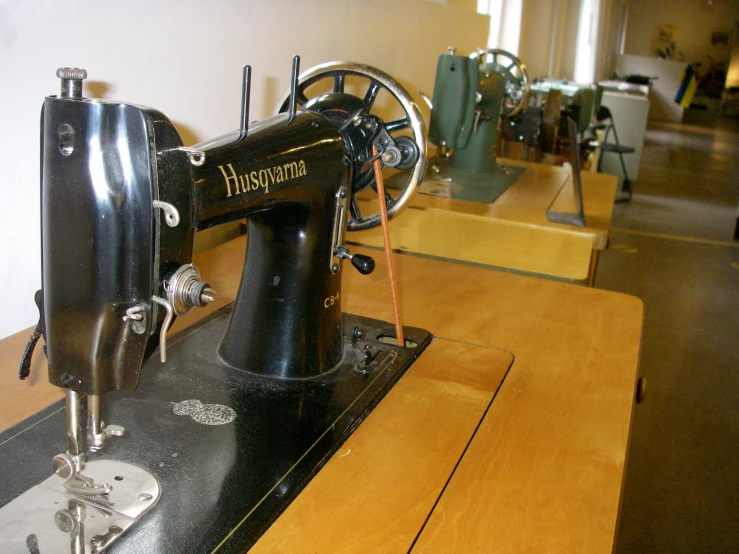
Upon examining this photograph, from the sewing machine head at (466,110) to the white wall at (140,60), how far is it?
11.7 inches

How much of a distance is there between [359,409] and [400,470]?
12 cm

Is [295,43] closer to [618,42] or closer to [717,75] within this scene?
[618,42]

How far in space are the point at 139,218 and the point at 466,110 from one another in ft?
5.26

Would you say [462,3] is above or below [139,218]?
above

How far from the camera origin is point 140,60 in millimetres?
1211

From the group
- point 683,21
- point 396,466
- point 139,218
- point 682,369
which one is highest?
point 683,21

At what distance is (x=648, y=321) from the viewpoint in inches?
140

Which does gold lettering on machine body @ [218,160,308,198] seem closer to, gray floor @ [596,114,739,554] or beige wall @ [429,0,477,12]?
gray floor @ [596,114,739,554]

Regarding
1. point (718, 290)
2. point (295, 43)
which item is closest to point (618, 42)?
point (718, 290)

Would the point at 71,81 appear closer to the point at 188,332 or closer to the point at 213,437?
the point at 213,437

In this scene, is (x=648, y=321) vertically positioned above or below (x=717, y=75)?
below

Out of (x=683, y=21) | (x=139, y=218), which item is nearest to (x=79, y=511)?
(x=139, y=218)

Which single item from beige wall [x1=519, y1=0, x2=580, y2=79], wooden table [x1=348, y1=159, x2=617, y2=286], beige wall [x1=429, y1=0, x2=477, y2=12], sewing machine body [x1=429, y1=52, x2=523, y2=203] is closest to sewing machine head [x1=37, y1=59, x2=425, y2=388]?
wooden table [x1=348, y1=159, x2=617, y2=286]

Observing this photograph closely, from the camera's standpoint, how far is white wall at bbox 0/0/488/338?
1004mm
